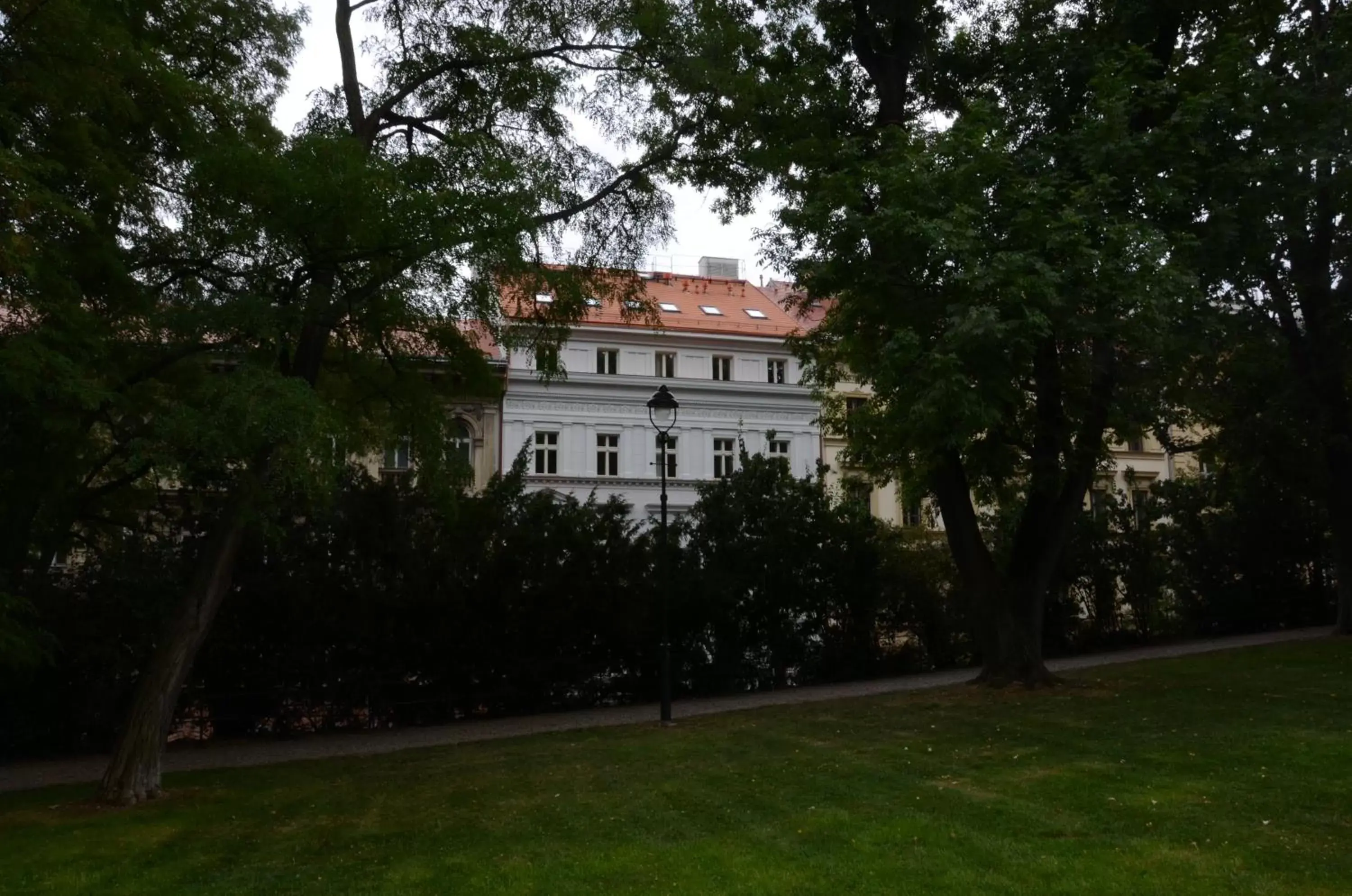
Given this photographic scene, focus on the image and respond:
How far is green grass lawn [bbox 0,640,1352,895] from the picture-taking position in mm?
7254

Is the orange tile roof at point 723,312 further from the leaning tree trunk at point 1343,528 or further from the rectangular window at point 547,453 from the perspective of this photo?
the leaning tree trunk at point 1343,528

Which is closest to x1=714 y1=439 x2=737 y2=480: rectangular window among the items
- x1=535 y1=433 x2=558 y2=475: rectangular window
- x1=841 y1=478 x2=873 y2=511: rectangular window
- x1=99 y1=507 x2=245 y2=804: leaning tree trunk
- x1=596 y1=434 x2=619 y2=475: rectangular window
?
x1=596 y1=434 x2=619 y2=475: rectangular window

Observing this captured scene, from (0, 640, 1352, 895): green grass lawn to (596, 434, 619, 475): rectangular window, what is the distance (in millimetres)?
27873

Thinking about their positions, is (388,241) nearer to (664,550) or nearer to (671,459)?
(664,550)

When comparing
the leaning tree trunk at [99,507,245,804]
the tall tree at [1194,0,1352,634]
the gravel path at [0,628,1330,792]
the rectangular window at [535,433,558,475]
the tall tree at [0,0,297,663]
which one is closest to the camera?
the tall tree at [0,0,297,663]

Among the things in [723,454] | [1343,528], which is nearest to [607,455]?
[723,454]

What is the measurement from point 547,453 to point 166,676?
30.0 meters

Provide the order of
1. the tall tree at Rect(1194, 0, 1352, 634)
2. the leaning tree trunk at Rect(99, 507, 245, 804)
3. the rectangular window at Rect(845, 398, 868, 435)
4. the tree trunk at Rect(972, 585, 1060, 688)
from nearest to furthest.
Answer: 1. the leaning tree trunk at Rect(99, 507, 245, 804)
2. the tall tree at Rect(1194, 0, 1352, 634)
3. the tree trunk at Rect(972, 585, 1060, 688)
4. the rectangular window at Rect(845, 398, 868, 435)

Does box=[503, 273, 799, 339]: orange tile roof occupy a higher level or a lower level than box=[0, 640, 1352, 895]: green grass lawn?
higher

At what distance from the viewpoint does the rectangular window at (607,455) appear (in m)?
42.2

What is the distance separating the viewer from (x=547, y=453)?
41.7m

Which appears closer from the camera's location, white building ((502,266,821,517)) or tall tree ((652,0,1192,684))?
tall tree ((652,0,1192,684))

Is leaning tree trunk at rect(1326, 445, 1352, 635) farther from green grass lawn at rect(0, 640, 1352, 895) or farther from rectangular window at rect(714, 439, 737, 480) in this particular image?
rectangular window at rect(714, 439, 737, 480)

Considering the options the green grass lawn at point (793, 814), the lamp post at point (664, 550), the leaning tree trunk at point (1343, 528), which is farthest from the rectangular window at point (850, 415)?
the leaning tree trunk at point (1343, 528)
